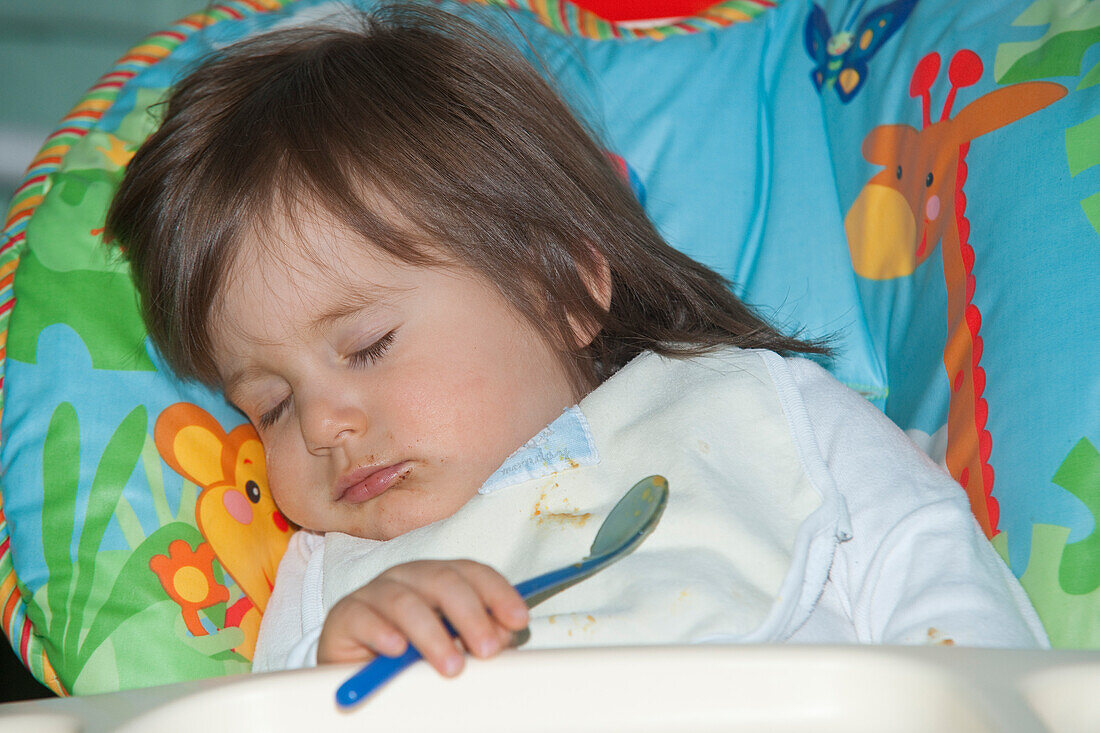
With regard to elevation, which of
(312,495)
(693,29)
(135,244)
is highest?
(693,29)

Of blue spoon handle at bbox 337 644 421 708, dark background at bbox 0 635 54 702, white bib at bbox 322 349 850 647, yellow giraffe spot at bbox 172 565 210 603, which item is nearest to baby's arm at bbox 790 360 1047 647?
white bib at bbox 322 349 850 647

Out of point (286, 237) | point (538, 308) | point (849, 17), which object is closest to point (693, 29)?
point (849, 17)

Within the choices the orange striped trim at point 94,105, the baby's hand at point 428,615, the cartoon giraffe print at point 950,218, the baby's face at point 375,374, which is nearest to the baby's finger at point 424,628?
the baby's hand at point 428,615

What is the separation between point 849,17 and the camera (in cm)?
128

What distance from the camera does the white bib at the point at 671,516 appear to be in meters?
0.81

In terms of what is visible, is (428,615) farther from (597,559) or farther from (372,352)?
(372,352)

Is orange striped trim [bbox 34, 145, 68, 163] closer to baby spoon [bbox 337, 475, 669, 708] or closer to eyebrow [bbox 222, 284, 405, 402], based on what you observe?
eyebrow [bbox 222, 284, 405, 402]

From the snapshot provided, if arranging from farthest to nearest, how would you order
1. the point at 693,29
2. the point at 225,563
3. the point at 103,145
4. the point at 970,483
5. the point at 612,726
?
1. the point at 693,29
2. the point at 103,145
3. the point at 225,563
4. the point at 970,483
5. the point at 612,726

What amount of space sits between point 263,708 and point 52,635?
51cm

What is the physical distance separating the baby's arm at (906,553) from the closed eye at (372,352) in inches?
15.8

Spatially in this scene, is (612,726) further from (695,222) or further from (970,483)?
(695,222)

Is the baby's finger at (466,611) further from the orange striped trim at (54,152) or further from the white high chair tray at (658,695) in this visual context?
the orange striped trim at (54,152)

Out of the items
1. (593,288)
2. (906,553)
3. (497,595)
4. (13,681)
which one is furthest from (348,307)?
(13,681)

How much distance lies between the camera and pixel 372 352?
96 centimetres
